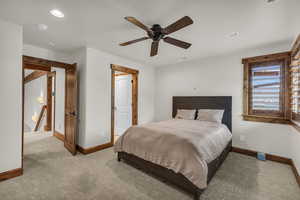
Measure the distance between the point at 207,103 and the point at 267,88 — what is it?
1.33 metres

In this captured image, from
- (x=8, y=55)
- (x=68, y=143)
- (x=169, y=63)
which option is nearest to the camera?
(x=8, y=55)

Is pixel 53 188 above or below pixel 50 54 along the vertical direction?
below

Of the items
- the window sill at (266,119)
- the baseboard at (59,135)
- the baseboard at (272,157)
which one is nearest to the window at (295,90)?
the window sill at (266,119)

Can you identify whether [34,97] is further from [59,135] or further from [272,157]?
[272,157]

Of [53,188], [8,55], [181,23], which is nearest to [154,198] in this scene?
[53,188]

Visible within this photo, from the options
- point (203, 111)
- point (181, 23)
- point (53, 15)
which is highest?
point (53, 15)

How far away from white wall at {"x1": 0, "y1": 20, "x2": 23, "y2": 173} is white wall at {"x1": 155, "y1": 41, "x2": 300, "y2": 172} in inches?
149

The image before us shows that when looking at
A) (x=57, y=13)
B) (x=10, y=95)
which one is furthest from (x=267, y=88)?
(x=10, y=95)

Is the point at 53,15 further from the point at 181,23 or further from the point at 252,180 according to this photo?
the point at 252,180

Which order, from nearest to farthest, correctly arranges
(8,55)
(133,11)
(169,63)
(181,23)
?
(181,23)
(133,11)
(8,55)
(169,63)

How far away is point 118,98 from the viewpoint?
16.3 ft

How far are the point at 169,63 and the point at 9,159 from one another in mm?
4410

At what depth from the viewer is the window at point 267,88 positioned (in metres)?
2.84

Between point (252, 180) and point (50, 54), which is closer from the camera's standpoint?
point (252, 180)
